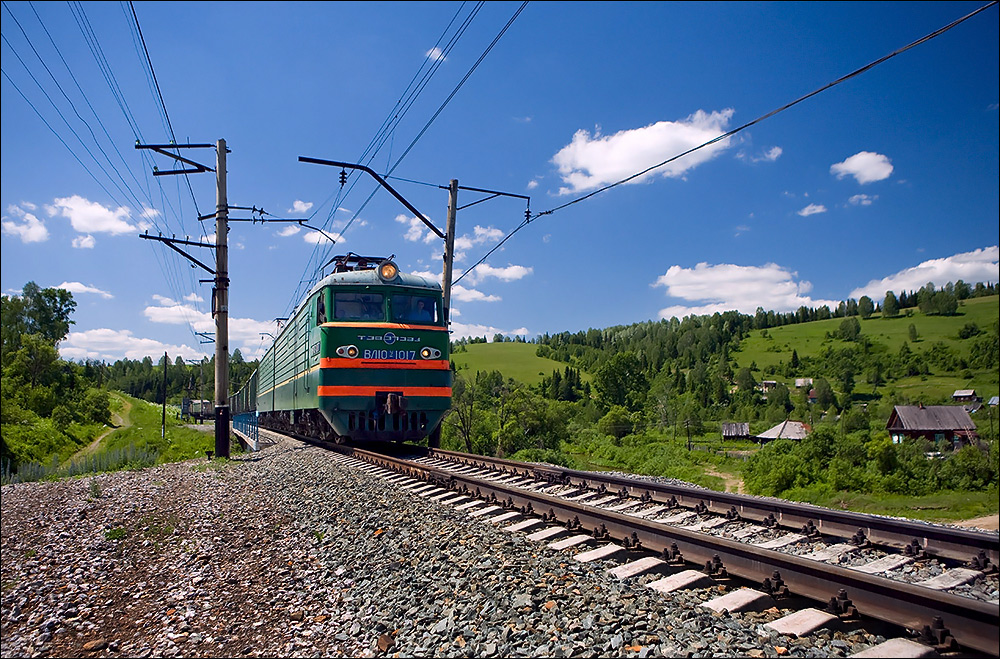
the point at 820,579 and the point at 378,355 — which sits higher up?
the point at 378,355

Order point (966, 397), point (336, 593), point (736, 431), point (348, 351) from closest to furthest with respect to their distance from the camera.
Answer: point (336, 593) < point (348, 351) < point (736, 431) < point (966, 397)

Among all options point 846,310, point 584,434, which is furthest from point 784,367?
point 584,434

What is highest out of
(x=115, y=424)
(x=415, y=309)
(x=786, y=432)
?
(x=415, y=309)

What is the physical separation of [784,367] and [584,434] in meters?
104

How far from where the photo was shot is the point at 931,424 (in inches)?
2383

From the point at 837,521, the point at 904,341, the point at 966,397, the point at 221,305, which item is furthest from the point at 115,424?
the point at 904,341

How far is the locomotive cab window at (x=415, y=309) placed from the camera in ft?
42.9

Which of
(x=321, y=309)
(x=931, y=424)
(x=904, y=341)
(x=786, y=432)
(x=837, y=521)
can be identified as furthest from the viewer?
(x=904, y=341)

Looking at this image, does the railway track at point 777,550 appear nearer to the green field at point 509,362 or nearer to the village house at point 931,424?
the village house at point 931,424

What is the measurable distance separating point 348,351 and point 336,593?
26.9ft

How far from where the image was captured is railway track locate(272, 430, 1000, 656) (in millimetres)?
Result: 3066

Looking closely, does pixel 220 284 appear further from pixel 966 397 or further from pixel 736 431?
pixel 966 397

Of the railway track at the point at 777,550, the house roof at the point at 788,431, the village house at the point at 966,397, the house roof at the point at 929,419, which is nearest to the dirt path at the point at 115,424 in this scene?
the railway track at the point at 777,550

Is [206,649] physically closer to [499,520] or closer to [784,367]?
[499,520]
